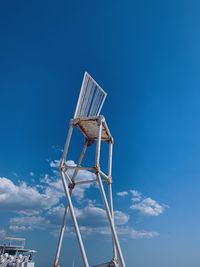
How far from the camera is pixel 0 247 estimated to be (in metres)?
54.4

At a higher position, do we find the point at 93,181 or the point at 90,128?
the point at 90,128

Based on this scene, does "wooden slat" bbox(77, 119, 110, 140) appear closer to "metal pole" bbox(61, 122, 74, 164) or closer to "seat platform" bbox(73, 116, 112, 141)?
"seat platform" bbox(73, 116, 112, 141)

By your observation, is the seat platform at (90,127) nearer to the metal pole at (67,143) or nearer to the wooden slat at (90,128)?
the wooden slat at (90,128)

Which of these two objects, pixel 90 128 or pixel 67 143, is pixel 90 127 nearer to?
pixel 90 128

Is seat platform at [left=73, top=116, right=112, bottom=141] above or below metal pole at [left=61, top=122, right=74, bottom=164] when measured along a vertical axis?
above

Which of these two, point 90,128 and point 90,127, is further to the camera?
point 90,128

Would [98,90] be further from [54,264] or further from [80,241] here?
[54,264]

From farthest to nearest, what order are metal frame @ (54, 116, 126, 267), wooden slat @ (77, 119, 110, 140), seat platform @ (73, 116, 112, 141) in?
wooden slat @ (77, 119, 110, 140)
seat platform @ (73, 116, 112, 141)
metal frame @ (54, 116, 126, 267)

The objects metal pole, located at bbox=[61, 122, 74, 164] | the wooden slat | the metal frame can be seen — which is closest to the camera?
the metal frame

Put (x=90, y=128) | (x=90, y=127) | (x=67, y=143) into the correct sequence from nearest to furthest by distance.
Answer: (x=67, y=143)
(x=90, y=127)
(x=90, y=128)

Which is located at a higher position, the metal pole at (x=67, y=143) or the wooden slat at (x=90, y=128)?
the wooden slat at (x=90, y=128)

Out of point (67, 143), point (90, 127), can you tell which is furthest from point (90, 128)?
point (67, 143)

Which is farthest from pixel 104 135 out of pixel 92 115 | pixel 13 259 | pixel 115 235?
pixel 13 259

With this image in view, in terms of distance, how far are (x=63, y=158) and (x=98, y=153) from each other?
9.27ft
